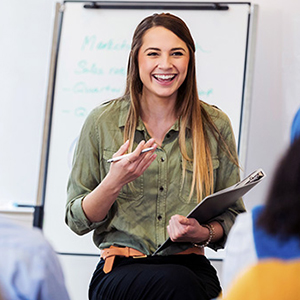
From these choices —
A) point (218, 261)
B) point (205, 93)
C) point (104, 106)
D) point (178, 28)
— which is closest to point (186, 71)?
point (178, 28)

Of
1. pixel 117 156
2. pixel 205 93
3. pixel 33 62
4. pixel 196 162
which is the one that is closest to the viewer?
pixel 117 156

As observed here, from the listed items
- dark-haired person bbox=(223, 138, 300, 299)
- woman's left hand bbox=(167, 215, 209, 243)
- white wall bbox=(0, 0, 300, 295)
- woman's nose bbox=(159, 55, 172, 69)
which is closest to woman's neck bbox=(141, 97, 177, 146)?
woman's nose bbox=(159, 55, 172, 69)

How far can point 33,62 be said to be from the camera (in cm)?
275

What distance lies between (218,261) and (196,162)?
985 millimetres

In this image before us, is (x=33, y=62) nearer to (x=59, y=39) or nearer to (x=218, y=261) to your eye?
(x=59, y=39)

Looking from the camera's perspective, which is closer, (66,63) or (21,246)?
(21,246)

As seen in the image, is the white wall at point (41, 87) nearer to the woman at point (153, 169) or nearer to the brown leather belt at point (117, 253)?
the woman at point (153, 169)

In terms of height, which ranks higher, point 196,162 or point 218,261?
point 196,162

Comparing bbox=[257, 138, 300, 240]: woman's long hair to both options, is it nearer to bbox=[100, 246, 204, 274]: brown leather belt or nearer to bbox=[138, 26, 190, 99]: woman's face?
bbox=[100, 246, 204, 274]: brown leather belt

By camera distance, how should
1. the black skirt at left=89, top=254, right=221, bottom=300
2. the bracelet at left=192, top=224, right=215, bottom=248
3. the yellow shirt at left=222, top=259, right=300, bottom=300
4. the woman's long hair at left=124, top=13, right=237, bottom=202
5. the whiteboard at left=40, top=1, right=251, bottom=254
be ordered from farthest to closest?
the whiteboard at left=40, top=1, right=251, bottom=254
the woman's long hair at left=124, top=13, right=237, bottom=202
the bracelet at left=192, top=224, right=215, bottom=248
the black skirt at left=89, top=254, right=221, bottom=300
the yellow shirt at left=222, top=259, right=300, bottom=300

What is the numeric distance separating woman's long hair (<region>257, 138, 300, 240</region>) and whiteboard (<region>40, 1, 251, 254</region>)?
1717mm

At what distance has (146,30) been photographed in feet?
5.88

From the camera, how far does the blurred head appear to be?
1.79 meters

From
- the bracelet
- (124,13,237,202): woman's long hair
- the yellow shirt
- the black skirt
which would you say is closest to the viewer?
the yellow shirt
